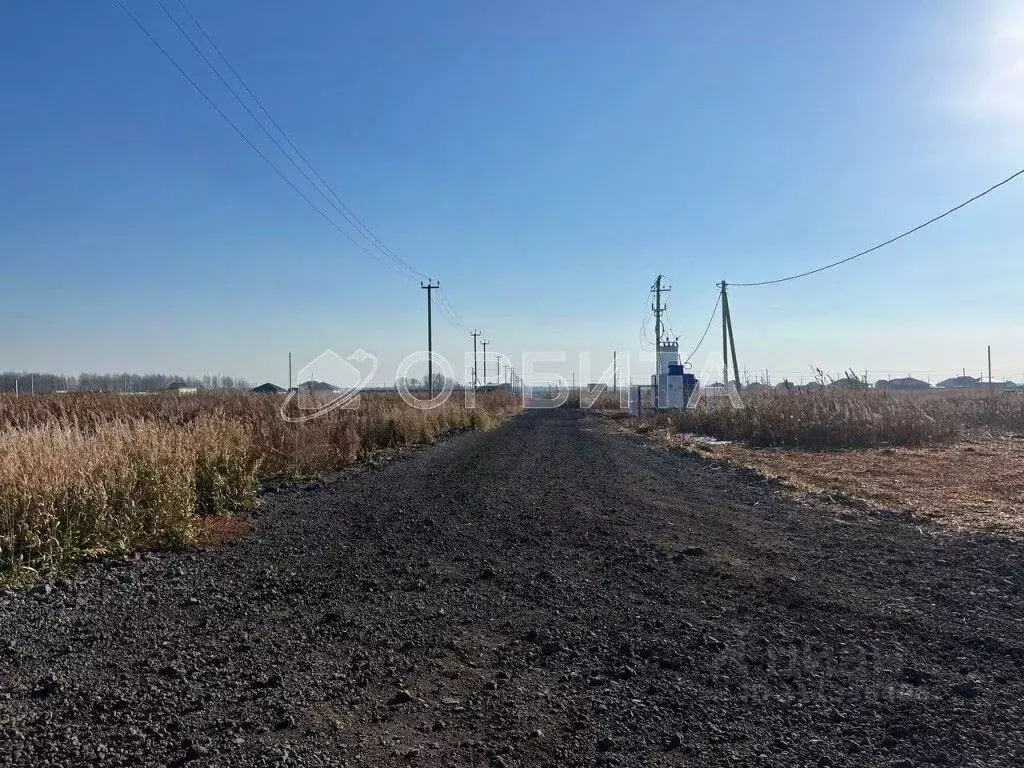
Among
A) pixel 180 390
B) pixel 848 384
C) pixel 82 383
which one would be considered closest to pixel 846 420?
pixel 848 384

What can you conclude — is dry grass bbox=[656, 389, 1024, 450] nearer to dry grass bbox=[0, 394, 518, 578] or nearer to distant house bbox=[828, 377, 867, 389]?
distant house bbox=[828, 377, 867, 389]

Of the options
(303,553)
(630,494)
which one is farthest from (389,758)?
(630,494)

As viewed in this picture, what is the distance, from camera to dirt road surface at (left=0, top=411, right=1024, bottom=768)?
2.82 m

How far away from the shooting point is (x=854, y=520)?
7.77 m

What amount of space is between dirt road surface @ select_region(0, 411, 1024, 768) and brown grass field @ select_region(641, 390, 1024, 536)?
2.22 metres

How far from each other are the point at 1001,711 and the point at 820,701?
72 cm

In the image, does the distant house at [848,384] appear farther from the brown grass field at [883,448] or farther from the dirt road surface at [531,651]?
the dirt road surface at [531,651]

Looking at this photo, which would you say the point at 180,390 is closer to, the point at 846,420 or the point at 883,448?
the point at 846,420

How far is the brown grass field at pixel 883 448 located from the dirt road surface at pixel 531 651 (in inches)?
87.5

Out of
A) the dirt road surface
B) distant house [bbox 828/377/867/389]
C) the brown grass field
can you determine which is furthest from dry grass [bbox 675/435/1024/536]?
distant house [bbox 828/377/867/389]

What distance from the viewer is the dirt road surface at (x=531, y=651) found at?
282 cm

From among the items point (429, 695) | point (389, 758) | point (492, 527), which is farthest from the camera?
point (492, 527)

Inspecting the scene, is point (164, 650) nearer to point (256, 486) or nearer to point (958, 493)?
point (256, 486)

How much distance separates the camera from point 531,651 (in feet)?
12.7
